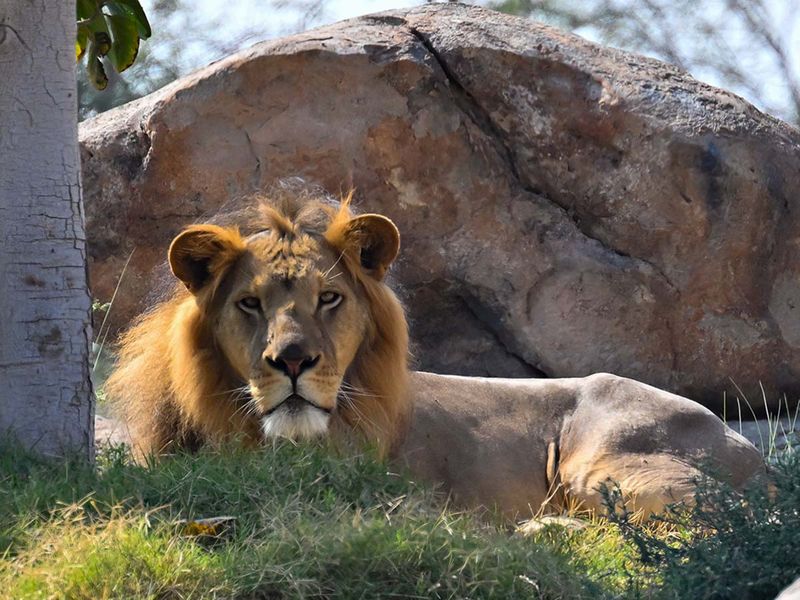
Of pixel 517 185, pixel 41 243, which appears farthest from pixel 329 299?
pixel 517 185

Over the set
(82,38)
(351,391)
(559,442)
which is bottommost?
(559,442)

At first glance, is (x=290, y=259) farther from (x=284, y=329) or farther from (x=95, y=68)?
(x=95, y=68)

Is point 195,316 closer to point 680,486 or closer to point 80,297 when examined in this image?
point 80,297

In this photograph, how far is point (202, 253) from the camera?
221 inches

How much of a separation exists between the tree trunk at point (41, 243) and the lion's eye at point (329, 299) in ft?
2.99

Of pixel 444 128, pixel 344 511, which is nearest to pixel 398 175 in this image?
pixel 444 128

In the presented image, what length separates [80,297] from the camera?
534cm

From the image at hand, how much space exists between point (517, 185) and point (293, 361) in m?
3.28

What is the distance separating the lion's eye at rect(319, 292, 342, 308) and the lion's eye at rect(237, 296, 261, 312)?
25cm

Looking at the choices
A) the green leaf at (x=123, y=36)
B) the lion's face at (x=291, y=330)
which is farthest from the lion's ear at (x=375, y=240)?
the green leaf at (x=123, y=36)

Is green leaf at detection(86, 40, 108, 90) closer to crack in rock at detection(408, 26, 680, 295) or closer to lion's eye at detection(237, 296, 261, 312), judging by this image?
lion's eye at detection(237, 296, 261, 312)

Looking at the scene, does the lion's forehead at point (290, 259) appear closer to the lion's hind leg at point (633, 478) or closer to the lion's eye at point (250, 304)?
the lion's eye at point (250, 304)

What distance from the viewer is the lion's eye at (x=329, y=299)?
5477 millimetres

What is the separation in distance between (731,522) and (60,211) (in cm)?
278
